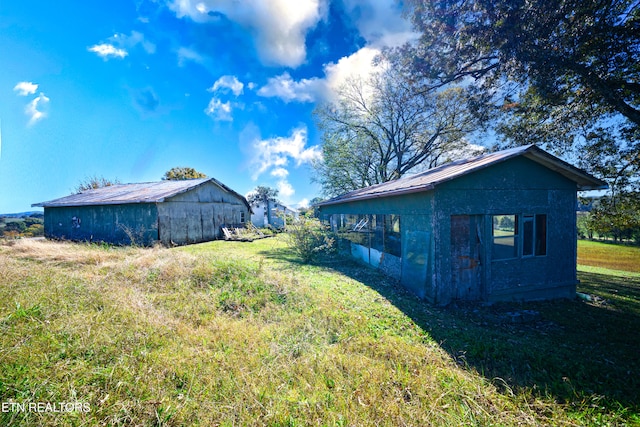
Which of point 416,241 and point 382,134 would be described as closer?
point 416,241

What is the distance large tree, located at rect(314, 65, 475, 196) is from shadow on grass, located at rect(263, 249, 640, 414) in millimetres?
14758

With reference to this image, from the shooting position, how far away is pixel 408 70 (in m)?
10.9

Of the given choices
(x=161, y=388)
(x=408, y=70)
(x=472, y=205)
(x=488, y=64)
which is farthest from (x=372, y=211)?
(x=161, y=388)

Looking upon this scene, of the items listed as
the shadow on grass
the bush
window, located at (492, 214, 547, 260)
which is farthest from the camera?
the bush

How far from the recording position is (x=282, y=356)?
3666mm

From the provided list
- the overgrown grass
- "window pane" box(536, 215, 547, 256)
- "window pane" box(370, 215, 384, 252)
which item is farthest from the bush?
the overgrown grass

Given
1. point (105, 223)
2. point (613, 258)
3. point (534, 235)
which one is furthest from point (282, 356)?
point (613, 258)

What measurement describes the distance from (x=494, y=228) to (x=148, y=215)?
1792cm

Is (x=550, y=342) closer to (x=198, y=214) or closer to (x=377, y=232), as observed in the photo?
(x=377, y=232)

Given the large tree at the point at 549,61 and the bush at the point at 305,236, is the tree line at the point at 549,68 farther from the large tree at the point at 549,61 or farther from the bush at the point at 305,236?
the bush at the point at 305,236

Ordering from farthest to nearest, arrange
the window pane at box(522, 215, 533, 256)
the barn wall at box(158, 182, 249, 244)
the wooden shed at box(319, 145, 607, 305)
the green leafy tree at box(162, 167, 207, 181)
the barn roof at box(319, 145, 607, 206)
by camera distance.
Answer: the green leafy tree at box(162, 167, 207, 181)
the barn wall at box(158, 182, 249, 244)
the window pane at box(522, 215, 533, 256)
the wooden shed at box(319, 145, 607, 305)
the barn roof at box(319, 145, 607, 206)

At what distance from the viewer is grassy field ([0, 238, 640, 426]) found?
2.67m

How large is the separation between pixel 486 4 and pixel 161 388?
11.7 meters

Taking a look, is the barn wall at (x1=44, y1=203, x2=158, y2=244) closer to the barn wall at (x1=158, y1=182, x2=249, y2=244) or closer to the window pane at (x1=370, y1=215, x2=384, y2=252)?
the barn wall at (x1=158, y1=182, x2=249, y2=244)
